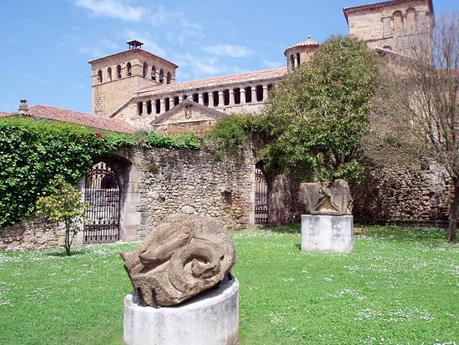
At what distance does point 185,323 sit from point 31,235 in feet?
32.2

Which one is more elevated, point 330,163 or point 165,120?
point 165,120

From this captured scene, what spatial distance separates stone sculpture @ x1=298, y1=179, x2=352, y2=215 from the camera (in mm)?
11500

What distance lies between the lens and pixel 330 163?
58.5 ft

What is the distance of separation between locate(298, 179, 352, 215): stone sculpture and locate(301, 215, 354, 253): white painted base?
0.19m

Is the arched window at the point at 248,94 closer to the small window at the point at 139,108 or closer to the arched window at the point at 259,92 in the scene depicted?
the arched window at the point at 259,92

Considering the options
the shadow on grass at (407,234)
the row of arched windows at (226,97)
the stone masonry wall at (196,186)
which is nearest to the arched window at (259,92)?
the row of arched windows at (226,97)

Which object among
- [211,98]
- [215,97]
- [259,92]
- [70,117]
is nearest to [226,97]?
[215,97]

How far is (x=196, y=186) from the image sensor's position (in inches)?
687

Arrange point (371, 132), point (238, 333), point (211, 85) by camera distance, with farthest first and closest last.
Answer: point (211, 85)
point (371, 132)
point (238, 333)

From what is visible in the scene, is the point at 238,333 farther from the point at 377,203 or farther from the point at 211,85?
the point at 211,85

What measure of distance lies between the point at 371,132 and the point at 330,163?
8.25 feet

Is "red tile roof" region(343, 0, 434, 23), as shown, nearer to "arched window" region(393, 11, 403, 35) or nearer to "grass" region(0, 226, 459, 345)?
"arched window" region(393, 11, 403, 35)

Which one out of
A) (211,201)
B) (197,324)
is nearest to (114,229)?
(211,201)

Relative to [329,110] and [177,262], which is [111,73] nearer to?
[329,110]
